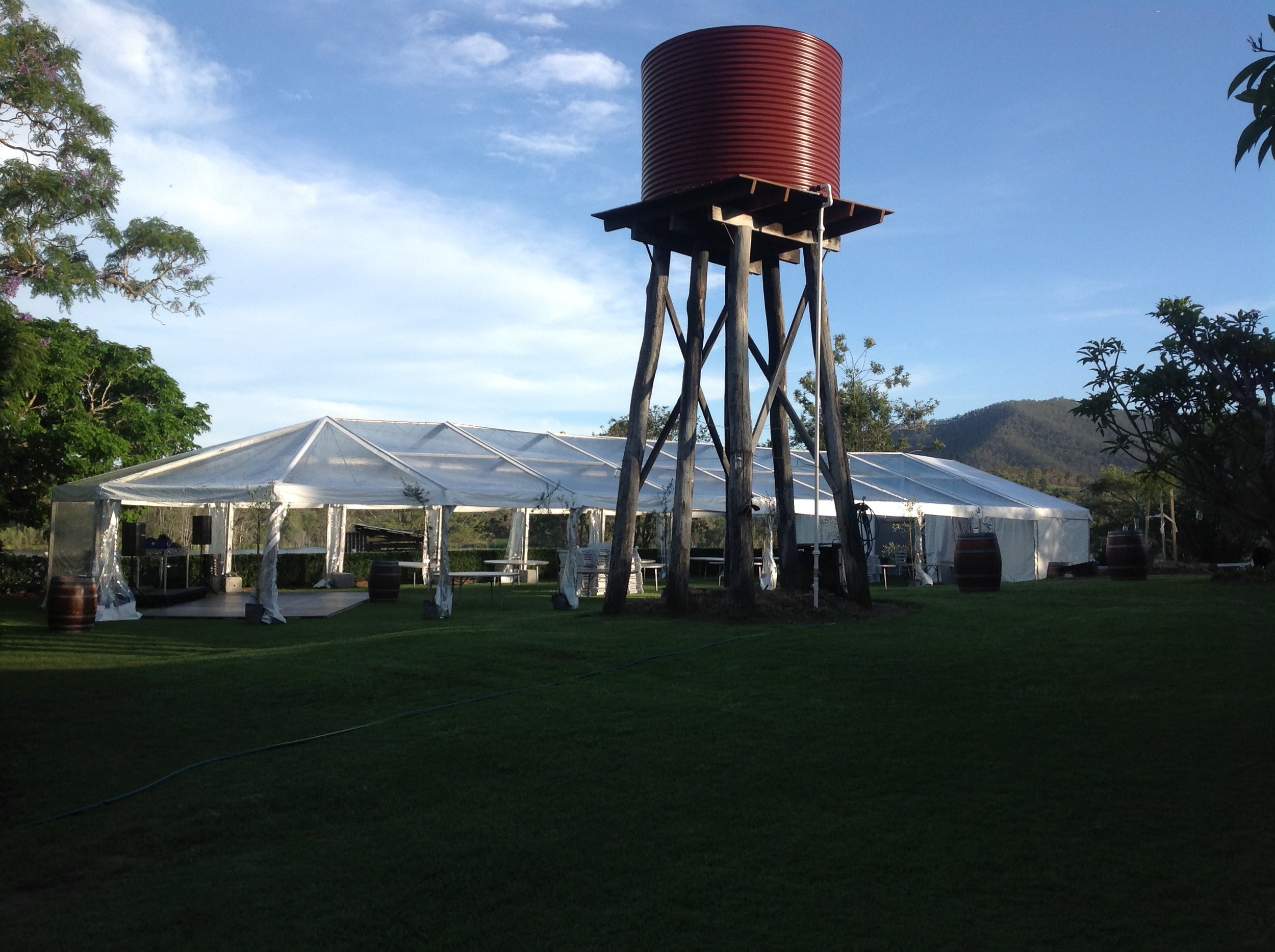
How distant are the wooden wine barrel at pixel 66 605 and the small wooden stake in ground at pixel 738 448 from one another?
27.5 ft

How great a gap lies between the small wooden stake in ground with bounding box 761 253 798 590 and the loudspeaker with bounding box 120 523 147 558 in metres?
12.5

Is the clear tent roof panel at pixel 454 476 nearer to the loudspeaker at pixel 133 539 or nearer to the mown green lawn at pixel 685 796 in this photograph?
the loudspeaker at pixel 133 539

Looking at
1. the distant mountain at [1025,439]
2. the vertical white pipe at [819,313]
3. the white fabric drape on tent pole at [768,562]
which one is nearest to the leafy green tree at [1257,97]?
the vertical white pipe at [819,313]

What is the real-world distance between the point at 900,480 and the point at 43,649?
1883 cm

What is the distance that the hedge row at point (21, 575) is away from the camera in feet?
65.4

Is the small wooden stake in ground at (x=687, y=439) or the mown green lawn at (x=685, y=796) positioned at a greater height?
the small wooden stake in ground at (x=687, y=439)

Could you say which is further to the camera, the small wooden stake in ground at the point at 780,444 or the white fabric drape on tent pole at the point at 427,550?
the white fabric drape on tent pole at the point at 427,550

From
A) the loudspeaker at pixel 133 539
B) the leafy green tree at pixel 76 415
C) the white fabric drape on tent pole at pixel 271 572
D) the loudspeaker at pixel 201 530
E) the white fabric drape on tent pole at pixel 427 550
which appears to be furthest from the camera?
the white fabric drape on tent pole at pixel 427 550

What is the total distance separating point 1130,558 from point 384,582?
1231 centimetres

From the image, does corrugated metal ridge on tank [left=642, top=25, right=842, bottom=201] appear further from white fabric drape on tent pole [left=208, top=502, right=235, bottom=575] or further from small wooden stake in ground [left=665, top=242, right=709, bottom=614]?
white fabric drape on tent pole [left=208, top=502, right=235, bottom=575]

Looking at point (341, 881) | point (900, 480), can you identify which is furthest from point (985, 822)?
point (900, 480)

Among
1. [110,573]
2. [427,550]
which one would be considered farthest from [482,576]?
[427,550]

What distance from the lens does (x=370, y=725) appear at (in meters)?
6.61

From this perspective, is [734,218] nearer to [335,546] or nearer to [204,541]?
[204,541]
